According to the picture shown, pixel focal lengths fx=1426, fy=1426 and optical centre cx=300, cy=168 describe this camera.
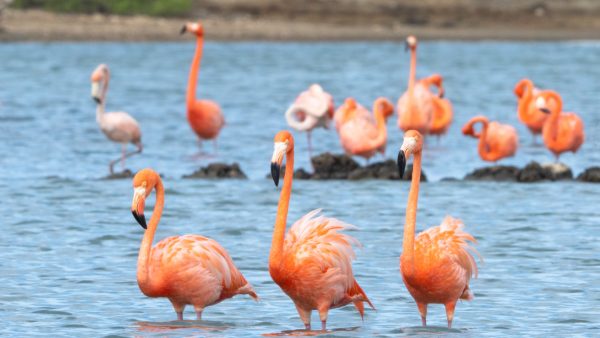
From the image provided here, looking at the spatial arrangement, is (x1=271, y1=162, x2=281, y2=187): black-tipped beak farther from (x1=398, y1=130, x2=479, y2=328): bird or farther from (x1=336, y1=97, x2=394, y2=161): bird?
(x1=336, y1=97, x2=394, y2=161): bird

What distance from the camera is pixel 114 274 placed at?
1054 cm

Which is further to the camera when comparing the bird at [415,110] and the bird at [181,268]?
the bird at [415,110]

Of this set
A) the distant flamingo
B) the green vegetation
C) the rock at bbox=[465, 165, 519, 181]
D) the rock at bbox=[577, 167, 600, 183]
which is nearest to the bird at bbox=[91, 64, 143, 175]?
the distant flamingo

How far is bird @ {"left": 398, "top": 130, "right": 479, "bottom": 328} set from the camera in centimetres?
802

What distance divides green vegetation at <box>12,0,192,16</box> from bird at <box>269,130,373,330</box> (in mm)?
35038

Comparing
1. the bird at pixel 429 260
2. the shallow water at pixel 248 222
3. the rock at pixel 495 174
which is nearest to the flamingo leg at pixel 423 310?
the bird at pixel 429 260

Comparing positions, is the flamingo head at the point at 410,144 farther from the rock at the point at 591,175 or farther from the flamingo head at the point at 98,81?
the flamingo head at the point at 98,81

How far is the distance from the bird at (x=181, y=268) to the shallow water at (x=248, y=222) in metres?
0.28

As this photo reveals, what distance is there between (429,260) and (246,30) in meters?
34.8

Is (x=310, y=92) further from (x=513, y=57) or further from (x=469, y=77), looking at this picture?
(x=513, y=57)

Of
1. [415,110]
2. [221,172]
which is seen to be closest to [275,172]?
[221,172]

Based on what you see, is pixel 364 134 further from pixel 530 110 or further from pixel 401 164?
pixel 401 164

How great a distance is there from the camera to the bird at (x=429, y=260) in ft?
26.3

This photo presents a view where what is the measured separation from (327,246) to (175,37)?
108 feet
